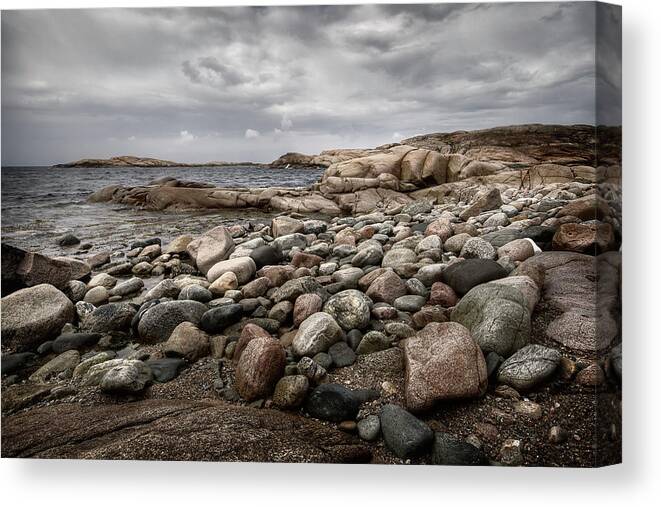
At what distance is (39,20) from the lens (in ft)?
8.77

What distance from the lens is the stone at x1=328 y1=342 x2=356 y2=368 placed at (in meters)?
2.48

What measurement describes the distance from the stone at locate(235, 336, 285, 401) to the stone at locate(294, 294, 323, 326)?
10.0 inches

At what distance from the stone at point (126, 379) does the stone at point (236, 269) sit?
740 millimetres

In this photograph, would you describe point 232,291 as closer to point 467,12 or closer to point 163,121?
point 163,121

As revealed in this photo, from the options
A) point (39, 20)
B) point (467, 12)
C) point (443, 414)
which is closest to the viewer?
point (443, 414)

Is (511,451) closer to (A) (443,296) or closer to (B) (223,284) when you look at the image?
(A) (443,296)

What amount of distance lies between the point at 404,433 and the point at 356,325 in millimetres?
689

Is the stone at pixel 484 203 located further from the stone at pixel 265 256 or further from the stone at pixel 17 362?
the stone at pixel 17 362

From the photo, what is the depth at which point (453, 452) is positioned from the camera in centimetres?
225

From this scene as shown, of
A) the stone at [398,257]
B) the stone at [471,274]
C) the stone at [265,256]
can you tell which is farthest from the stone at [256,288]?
the stone at [471,274]

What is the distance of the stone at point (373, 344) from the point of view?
2504 millimetres

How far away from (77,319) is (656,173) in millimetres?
3940

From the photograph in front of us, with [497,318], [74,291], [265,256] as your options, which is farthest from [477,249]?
[74,291]

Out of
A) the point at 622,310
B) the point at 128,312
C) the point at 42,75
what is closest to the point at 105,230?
the point at 128,312
